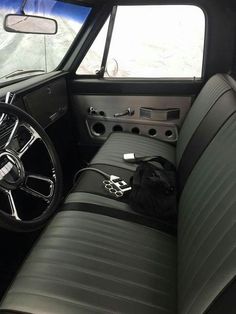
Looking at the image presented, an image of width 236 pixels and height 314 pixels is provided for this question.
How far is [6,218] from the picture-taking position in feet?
4.42

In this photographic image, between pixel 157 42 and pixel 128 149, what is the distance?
91 centimetres

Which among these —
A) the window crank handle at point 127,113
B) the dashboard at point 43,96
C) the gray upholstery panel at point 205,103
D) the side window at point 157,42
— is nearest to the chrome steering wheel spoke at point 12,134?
the dashboard at point 43,96

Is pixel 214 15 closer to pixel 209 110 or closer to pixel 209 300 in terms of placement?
pixel 209 110

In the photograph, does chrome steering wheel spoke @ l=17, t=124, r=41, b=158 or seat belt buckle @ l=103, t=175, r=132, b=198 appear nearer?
chrome steering wheel spoke @ l=17, t=124, r=41, b=158

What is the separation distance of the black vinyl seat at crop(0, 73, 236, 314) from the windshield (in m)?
1.52

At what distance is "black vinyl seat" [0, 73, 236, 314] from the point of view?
95cm

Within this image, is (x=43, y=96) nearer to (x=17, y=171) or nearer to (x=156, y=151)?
(x=156, y=151)

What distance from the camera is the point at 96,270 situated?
1247 mm

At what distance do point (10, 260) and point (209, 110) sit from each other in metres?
1.32

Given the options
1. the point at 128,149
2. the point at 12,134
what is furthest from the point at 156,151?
the point at 12,134

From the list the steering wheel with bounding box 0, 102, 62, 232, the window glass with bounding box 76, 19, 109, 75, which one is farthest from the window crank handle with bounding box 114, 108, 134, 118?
the steering wheel with bounding box 0, 102, 62, 232

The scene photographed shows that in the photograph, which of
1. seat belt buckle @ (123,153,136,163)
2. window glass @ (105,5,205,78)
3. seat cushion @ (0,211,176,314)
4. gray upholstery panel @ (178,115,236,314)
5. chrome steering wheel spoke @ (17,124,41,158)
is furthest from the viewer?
window glass @ (105,5,205,78)

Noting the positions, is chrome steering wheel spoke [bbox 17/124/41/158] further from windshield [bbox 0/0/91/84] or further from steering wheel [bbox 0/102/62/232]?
windshield [bbox 0/0/91/84]

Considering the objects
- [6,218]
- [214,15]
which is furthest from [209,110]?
[6,218]
